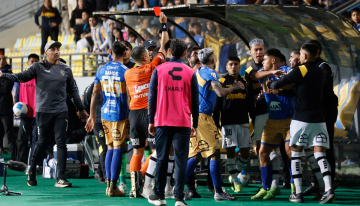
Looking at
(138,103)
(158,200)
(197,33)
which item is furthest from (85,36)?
(158,200)

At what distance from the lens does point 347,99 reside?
842 cm

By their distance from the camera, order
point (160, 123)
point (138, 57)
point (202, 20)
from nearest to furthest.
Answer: point (160, 123) < point (138, 57) < point (202, 20)

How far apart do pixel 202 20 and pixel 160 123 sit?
4.75 m

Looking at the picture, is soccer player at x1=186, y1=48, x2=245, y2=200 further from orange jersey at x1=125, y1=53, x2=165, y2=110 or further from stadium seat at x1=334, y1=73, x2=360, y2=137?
stadium seat at x1=334, y1=73, x2=360, y2=137

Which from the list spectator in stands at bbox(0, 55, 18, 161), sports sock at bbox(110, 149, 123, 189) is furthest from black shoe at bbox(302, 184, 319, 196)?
spectator in stands at bbox(0, 55, 18, 161)

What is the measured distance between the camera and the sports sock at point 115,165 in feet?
22.6

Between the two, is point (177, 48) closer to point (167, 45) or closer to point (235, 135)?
point (167, 45)

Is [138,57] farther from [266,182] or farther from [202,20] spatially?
[202,20]

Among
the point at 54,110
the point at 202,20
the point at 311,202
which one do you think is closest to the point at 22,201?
the point at 54,110

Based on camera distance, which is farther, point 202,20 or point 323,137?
point 202,20

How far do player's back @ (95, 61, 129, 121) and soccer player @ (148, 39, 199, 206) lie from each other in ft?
4.46

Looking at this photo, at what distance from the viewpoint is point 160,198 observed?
5848 millimetres

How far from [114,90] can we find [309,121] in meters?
2.73

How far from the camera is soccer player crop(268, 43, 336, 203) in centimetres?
641
